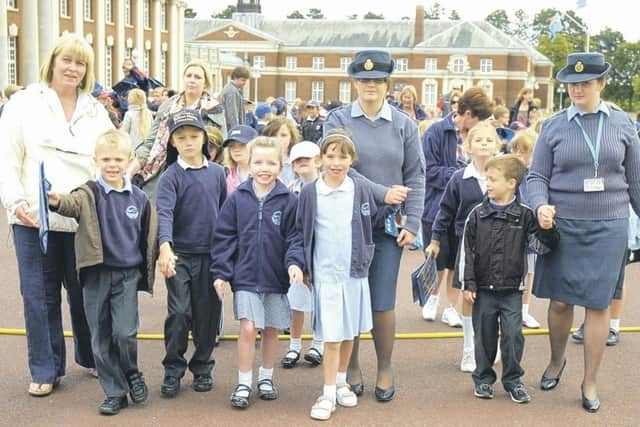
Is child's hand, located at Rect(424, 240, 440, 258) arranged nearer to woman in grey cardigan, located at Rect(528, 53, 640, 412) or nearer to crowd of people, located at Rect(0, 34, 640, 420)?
crowd of people, located at Rect(0, 34, 640, 420)

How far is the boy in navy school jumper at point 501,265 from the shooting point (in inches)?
228

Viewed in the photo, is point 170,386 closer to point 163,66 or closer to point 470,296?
point 470,296

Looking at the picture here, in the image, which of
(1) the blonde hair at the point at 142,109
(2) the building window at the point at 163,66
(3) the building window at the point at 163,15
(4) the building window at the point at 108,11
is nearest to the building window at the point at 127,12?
(4) the building window at the point at 108,11

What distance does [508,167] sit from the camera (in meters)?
5.84

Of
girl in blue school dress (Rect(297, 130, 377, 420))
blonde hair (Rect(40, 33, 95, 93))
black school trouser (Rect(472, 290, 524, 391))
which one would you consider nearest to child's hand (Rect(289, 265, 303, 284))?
girl in blue school dress (Rect(297, 130, 377, 420))

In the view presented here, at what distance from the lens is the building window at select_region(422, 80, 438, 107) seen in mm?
92938

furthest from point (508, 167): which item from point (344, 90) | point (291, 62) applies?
point (291, 62)

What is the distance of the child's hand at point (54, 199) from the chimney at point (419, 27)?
90.5 m

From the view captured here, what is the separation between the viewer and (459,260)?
650cm

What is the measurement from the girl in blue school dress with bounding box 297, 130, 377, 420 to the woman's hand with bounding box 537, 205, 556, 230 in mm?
1110

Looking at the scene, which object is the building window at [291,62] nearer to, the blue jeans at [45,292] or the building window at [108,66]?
the building window at [108,66]

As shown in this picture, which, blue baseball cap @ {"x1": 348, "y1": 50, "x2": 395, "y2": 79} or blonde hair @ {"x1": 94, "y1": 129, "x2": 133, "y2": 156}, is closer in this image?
blonde hair @ {"x1": 94, "y1": 129, "x2": 133, "y2": 156}

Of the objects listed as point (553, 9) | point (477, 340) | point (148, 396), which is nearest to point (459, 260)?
point (477, 340)

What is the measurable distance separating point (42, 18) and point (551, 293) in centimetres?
4239
